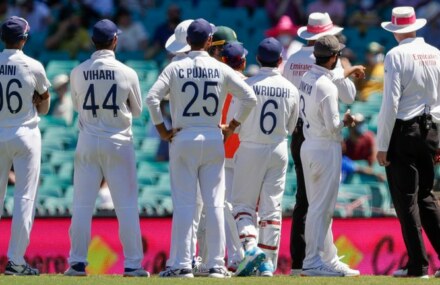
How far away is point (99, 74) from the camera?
528 inches

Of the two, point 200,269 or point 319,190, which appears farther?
point 200,269

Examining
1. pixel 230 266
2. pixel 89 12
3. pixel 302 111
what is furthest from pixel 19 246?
pixel 89 12

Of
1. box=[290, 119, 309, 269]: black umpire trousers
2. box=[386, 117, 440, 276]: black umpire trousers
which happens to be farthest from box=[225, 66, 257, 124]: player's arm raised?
box=[386, 117, 440, 276]: black umpire trousers

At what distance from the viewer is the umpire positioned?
518 inches

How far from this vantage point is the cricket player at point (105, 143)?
13.4m

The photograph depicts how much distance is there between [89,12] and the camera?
2350 cm

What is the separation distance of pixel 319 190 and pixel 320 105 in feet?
2.54

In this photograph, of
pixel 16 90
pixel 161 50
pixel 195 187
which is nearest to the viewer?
pixel 195 187

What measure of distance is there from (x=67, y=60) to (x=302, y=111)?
29.2 feet

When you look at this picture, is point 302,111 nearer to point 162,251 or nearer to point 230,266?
point 230,266

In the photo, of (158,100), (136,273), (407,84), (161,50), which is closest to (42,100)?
(158,100)

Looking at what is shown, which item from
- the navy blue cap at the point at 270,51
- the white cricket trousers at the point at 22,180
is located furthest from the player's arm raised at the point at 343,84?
the white cricket trousers at the point at 22,180

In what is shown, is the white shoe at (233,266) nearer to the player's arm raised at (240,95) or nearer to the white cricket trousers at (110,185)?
the white cricket trousers at (110,185)

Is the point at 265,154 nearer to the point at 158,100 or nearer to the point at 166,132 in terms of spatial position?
the point at 166,132
